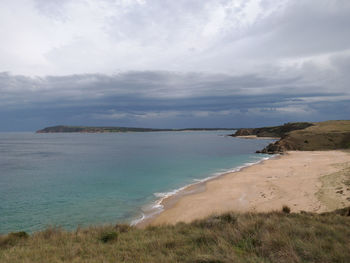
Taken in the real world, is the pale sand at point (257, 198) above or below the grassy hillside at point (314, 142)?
below

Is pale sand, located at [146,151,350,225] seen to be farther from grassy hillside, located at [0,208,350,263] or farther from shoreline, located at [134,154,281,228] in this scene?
grassy hillside, located at [0,208,350,263]

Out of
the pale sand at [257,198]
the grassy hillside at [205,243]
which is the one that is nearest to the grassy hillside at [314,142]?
the pale sand at [257,198]

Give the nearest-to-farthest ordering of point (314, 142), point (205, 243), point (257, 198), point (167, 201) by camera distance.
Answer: point (205, 243)
point (257, 198)
point (167, 201)
point (314, 142)

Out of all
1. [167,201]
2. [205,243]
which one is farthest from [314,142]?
[205,243]

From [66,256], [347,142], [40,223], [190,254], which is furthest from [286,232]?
[347,142]

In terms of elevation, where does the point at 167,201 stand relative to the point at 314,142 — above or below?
below

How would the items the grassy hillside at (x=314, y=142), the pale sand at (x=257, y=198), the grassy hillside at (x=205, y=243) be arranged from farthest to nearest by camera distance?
1. the grassy hillside at (x=314, y=142)
2. the pale sand at (x=257, y=198)
3. the grassy hillside at (x=205, y=243)

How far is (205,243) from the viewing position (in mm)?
8234

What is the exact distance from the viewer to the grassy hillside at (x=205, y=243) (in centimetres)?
689

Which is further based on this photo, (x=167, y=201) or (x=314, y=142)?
(x=314, y=142)

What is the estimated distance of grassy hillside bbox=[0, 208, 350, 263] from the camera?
271 inches

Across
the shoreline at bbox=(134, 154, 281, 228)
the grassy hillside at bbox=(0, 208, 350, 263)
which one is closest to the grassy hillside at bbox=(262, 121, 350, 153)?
the shoreline at bbox=(134, 154, 281, 228)

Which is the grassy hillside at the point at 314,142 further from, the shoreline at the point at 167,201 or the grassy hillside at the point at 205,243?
the grassy hillside at the point at 205,243

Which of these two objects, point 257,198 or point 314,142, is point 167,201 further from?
point 314,142
